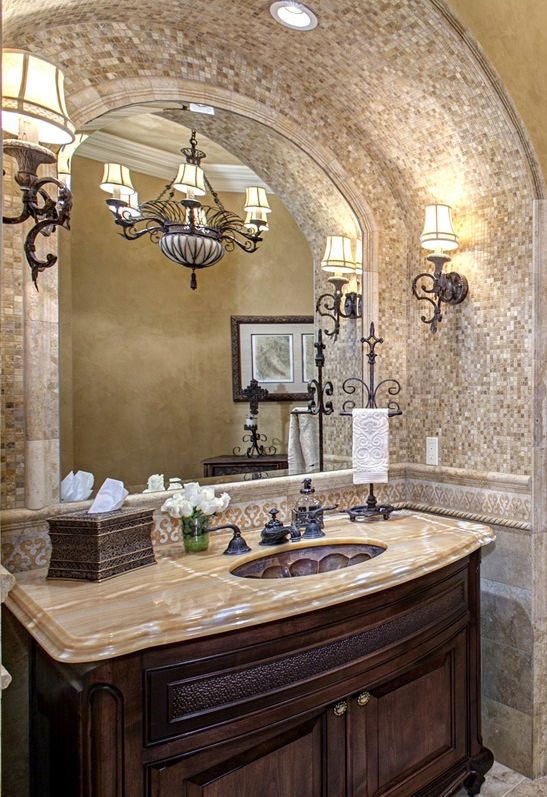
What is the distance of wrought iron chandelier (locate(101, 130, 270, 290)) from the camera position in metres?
1.83

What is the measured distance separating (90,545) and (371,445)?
1.21m

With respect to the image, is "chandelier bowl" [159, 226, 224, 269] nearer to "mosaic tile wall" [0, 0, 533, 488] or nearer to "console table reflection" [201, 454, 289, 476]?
"mosaic tile wall" [0, 0, 533, 488]

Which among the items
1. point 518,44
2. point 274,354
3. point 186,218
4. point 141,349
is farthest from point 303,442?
point 518,44

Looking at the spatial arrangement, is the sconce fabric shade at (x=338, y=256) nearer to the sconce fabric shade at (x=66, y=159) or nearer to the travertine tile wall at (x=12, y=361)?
the sconce fabric shade at (x=66, y=159)

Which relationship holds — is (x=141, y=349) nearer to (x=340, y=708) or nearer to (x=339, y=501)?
(x=339, y=501)

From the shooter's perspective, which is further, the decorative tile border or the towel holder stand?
the towel holder stand

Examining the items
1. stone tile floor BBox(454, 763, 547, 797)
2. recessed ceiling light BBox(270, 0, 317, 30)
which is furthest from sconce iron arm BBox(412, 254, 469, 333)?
stone tile floor BBox(454, 763, 547, 797)

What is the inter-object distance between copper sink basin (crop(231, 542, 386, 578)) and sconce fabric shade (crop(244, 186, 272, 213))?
1318 millimetres

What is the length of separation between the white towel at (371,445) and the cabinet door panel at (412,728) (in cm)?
67

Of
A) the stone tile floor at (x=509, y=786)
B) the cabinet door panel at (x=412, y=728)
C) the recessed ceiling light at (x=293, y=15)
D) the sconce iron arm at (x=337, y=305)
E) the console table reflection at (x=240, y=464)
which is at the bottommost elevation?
the stone tile floor at (x=509, y=786)

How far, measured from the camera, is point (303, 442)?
2229 millimetres

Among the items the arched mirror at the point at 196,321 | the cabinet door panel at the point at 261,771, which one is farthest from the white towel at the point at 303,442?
the cabinet door panel at the point at 261,771

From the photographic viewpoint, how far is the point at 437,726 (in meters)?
1.79

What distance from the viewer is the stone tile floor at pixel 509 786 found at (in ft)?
6.67
